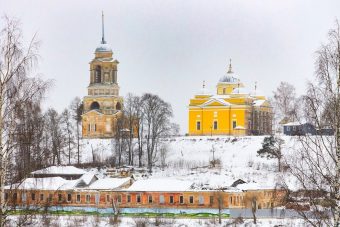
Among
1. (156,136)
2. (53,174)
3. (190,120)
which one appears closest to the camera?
(53,174)

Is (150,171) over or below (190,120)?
below

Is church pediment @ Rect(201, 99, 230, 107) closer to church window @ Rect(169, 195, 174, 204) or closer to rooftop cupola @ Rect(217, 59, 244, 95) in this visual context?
rooftop cupola @ Rect(217, 59, 244, 95)

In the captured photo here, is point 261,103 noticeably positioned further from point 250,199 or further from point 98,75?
point 250,199

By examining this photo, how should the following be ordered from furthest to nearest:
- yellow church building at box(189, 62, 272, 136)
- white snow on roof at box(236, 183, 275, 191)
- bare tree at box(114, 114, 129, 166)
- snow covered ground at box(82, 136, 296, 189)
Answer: yellow church building at box(189, 62, 272, 136) → bare tree at box(114, 114, 129, 166) → snow covered ground at box(82, 136, 296, 189) → white snow on roof at box(236, 183, 275, 191)

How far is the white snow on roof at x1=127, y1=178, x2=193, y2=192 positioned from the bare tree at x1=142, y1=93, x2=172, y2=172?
11.0 m

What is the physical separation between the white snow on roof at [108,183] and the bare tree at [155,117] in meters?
9.83

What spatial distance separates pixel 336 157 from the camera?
1204cm

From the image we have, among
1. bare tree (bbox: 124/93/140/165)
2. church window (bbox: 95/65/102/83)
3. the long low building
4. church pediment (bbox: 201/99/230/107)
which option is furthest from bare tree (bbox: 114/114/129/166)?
the long low building

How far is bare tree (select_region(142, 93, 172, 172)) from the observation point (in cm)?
5153

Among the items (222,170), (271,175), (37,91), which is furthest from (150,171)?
(37,91)

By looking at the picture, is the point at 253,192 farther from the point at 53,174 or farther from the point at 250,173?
the point at 53,174

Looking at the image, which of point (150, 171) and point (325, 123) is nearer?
point (325, 123)

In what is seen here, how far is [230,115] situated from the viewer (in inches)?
2282

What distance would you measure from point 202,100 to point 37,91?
47.0 meters
